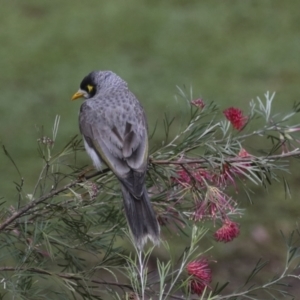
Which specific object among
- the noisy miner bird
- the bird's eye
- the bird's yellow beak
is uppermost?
the noisy miner bird

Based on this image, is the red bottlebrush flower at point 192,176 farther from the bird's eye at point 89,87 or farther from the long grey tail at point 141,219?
the bird's eye at point 89,87

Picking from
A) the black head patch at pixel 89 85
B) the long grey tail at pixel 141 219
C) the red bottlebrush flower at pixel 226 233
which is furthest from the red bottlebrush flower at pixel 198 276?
the black head patch at pixel 89 85

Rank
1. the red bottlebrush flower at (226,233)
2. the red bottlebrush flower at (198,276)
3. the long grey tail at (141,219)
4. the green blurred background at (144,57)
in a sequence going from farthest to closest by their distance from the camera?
1. the green blurred background at (144,57)
2. the long grey tail at (141,219)
3. the red bottlebrush flower at (226,233)
4. the red bottlebrush flower at (198,276)

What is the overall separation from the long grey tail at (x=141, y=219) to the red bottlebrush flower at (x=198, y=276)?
23 centimetres

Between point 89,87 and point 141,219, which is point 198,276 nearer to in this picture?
point 141,219

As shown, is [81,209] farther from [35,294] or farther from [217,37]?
[217,37]

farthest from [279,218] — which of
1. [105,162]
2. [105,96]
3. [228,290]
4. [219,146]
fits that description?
[219,146]

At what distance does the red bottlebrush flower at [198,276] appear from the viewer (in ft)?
7.44

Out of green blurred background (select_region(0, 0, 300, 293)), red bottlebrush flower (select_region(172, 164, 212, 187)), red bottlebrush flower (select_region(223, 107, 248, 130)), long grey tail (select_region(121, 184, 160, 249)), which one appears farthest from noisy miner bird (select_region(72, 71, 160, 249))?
green blurred background (select_region(0, 0, 300, 293))

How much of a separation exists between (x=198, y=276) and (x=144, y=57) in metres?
6.84

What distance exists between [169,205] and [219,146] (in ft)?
0.92

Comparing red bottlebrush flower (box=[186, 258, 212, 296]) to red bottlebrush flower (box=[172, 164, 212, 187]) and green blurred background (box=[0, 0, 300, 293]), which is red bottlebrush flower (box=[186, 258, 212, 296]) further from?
green blurred background (box=[0, 0, 300, 293])

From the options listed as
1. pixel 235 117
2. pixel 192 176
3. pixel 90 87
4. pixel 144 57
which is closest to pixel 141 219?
pixel 192 176

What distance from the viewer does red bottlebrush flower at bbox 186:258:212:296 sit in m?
2.27
